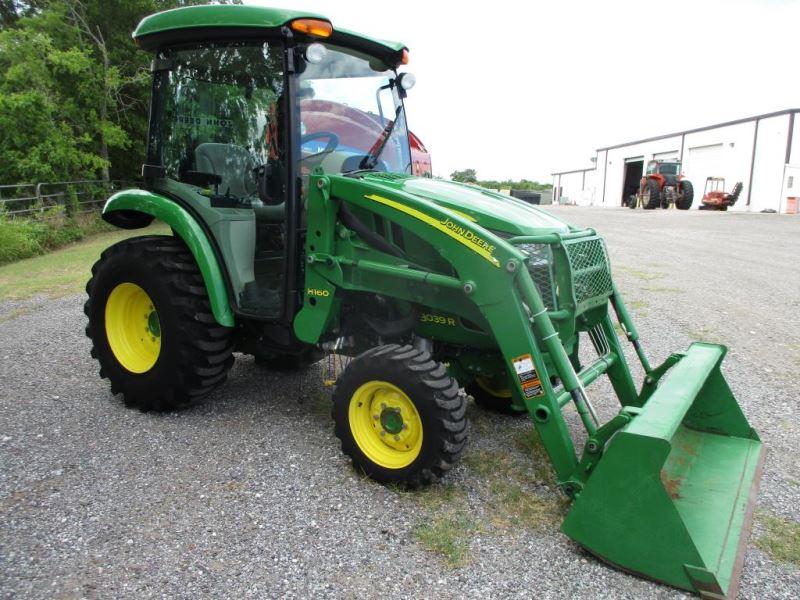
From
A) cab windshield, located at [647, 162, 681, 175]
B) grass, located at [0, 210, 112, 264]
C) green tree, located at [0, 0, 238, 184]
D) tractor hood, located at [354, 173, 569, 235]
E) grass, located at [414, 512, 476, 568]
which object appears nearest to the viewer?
grass, located at [414, 512, 476, 568]

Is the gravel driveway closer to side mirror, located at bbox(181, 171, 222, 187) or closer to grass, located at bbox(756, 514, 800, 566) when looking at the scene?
grass, located at bbox(756, 514, 800, 566)

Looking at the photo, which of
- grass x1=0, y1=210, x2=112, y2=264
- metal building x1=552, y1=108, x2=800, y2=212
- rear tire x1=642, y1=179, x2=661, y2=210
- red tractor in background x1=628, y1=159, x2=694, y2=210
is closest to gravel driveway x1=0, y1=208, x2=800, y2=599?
grass x1=0, y1=210, x2=112, y2=264

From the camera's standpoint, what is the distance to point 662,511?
7.62ft

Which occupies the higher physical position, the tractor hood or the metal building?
the metal building

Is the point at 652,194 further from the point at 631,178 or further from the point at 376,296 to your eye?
the point at 376,296

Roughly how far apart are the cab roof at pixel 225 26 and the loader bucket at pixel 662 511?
2.72 metres

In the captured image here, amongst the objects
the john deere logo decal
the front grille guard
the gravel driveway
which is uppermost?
the john deere logo decal

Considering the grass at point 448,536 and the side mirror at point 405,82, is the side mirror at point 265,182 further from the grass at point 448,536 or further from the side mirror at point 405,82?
the grass at point 448,536

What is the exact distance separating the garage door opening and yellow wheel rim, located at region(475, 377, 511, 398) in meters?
39.1

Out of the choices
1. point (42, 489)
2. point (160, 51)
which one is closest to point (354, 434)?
point (42, 489)

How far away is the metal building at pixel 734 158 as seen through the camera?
2686 cm

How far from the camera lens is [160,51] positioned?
3.97 meters

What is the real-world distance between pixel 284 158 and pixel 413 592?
2414 millimetres

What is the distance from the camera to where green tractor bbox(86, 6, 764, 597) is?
2699 mm
